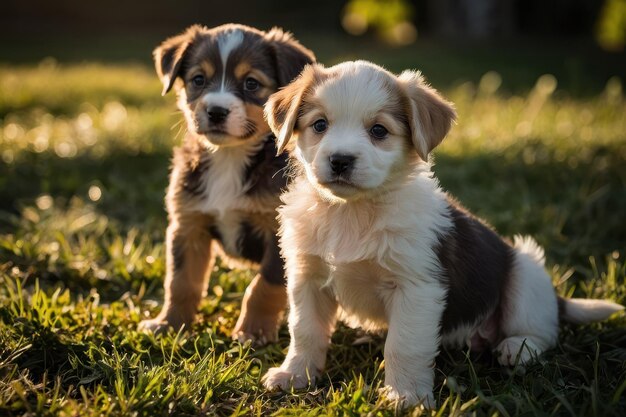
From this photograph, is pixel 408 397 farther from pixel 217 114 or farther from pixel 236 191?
pixel 217 114

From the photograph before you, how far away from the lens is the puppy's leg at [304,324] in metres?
3.66

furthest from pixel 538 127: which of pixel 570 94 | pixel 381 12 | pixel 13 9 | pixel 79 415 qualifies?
pixel 13 9

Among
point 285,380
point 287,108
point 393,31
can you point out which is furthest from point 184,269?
point 393,31

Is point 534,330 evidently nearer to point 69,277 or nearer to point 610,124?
point 69,277

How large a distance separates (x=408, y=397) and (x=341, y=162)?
112 centimetres

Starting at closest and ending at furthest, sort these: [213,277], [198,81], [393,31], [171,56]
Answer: [198,81] < [171,56] < [213,277] < [393,31]

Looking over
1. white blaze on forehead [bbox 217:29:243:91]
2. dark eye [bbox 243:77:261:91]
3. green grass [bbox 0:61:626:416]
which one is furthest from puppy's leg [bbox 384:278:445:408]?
white blaze on forehead [bbox 217:29:243:91]

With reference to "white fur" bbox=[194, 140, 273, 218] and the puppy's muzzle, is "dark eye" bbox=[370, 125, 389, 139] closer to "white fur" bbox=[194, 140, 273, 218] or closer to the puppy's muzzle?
the puppy's muzzle

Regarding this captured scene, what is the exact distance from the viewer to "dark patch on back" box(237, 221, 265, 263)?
4.33 metres

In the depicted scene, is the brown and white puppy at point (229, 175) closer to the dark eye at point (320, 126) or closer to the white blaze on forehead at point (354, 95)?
the dark eye at point (320, 126)

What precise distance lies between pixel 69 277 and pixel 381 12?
52.9 ft

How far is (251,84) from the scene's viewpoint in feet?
14.5

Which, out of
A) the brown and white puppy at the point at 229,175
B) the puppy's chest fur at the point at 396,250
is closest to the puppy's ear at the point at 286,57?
the brown and white puppy at the point at 229,175

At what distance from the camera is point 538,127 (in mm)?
8750
